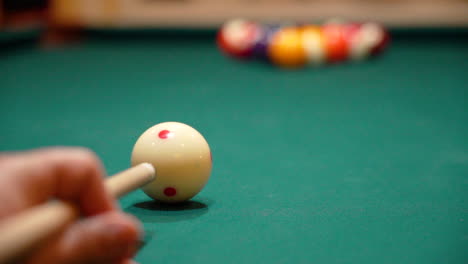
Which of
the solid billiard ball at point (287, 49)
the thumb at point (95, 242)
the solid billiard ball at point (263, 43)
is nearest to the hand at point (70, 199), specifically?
the thumb at point (95, 242)

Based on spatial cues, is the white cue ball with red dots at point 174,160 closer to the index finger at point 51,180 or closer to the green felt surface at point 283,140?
the green felt surface at point 283,140

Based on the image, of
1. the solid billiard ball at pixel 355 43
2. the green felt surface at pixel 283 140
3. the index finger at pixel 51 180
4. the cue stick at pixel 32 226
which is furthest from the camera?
the solid billiard ball at pixel 355 43

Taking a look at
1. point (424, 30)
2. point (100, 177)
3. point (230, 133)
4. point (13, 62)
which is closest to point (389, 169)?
point (230, 133)

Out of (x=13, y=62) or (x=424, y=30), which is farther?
(x=424, y=30)

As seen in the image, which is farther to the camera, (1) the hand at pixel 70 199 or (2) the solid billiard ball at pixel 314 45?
(2) the solid billiard ball at pixel 314 45

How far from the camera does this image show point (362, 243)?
152 cm

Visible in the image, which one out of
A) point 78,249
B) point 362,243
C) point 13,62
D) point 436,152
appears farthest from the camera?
point 13,62

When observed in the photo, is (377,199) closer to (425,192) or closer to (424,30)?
(425,192)

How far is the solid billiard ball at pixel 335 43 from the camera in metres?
4.98

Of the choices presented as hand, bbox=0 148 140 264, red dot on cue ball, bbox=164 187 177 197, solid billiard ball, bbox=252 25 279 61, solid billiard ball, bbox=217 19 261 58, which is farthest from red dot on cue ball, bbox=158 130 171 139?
solid billiard ball, bbox=217 19 261 58

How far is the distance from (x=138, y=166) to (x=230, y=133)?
4.25 feet

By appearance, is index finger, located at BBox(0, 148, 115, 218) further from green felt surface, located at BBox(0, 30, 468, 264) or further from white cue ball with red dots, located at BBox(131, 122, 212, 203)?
white cue ball with red dots, located at BBox(131, 122, 212, 203)

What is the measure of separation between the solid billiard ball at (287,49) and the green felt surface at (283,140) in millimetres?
118

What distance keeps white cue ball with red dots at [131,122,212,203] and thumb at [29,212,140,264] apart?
482 millimetres
